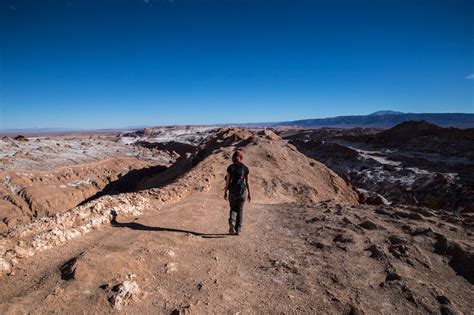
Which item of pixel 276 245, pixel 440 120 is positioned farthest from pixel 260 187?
pixel 440 120

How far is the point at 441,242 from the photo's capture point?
564 cm

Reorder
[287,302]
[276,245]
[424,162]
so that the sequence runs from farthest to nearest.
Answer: [424,162], [276,245], [287,302]

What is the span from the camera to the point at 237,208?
6.48 metres

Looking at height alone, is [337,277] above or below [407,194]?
above

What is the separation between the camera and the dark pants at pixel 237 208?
20.9 ft

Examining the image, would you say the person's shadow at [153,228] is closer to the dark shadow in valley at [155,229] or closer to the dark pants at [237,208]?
the dark shadow in valley at [155,229]

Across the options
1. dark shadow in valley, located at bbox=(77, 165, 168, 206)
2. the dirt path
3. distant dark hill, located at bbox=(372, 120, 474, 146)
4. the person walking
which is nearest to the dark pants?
the person walking

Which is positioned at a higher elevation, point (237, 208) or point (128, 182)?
point (237, 208)

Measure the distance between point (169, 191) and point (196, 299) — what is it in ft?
18.2

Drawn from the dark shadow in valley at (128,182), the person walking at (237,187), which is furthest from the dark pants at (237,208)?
the dark shadow in valley at (128,182)

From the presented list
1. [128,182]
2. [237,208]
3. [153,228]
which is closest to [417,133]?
[128,182]

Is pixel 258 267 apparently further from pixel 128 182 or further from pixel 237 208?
pixel 128 182

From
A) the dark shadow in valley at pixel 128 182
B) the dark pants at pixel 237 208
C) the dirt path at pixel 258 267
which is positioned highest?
the dark pants at pixel 237 208

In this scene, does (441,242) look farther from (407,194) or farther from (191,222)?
(407,194)
